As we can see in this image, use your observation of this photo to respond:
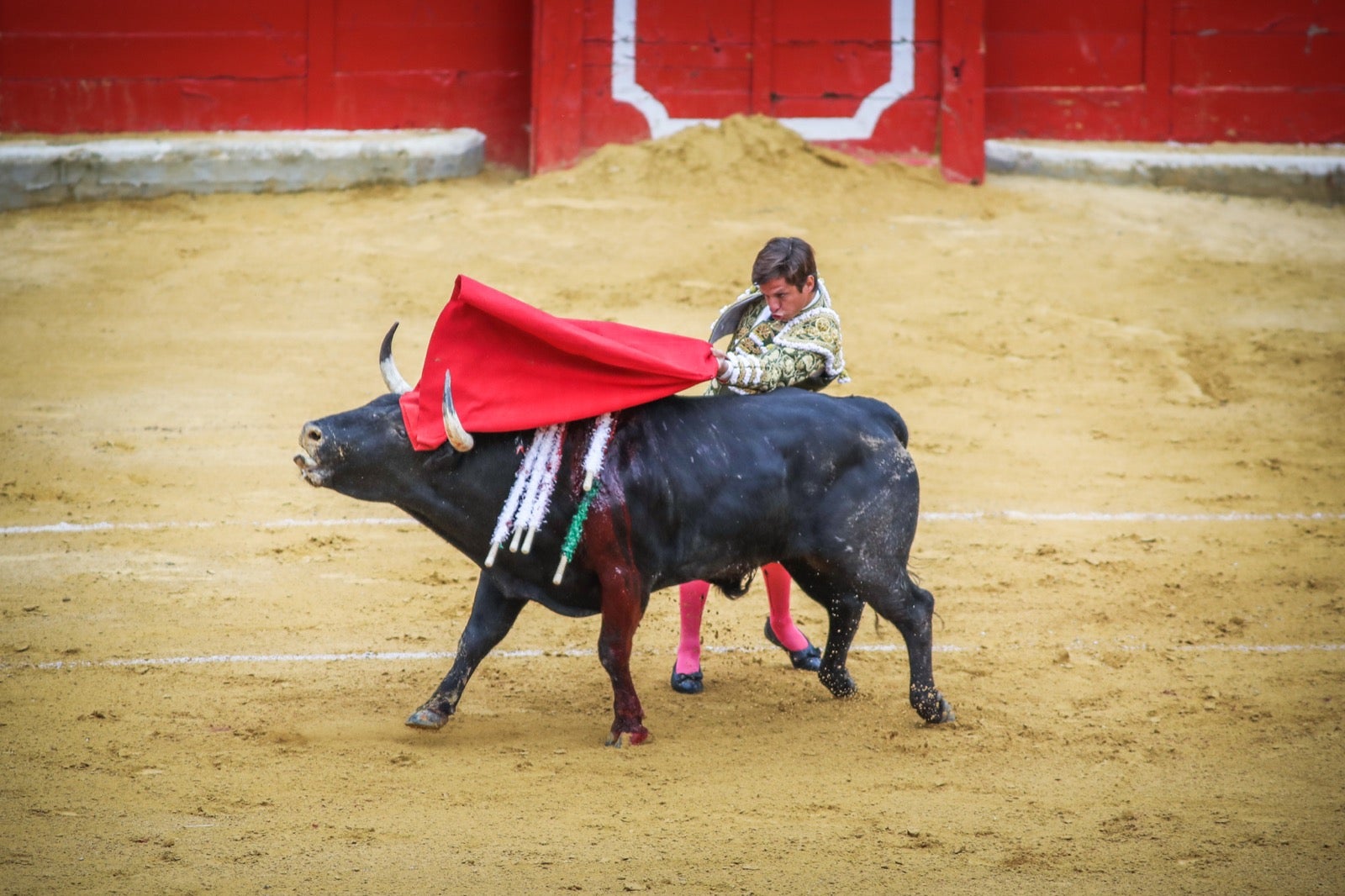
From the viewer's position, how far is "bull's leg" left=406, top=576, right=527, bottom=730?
14.5 feet

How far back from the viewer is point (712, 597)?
6121 millimetres

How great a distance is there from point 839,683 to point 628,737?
831 mm

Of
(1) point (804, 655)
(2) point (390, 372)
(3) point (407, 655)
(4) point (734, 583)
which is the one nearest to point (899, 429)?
(4) point (734, 583)

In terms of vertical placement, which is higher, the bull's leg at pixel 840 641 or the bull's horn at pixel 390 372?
the bull's horn at pixel 390 372

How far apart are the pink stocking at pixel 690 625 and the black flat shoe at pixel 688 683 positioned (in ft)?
0.04

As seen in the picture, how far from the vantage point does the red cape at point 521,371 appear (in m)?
4.18

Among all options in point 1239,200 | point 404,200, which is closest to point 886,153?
point 1239,200

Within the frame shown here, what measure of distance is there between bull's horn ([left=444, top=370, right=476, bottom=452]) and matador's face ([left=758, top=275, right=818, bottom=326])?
105 centimetres

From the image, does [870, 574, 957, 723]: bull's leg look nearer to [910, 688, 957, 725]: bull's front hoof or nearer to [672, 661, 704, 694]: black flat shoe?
[910, 688, 957, 725]: bull's front hoof

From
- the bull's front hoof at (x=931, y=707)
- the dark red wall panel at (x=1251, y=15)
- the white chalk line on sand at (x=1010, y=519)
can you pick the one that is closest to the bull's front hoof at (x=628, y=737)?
the bull's front hoof at (x=931, y=707)

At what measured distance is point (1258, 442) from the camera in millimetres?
8234

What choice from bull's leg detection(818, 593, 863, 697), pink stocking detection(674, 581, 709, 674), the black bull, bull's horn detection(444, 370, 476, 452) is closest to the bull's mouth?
the black bull

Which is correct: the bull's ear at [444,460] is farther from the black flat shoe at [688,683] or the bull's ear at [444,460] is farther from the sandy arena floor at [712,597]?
the black flat shoe at [688,683]

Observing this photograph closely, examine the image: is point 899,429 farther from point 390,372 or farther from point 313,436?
point 313,436
